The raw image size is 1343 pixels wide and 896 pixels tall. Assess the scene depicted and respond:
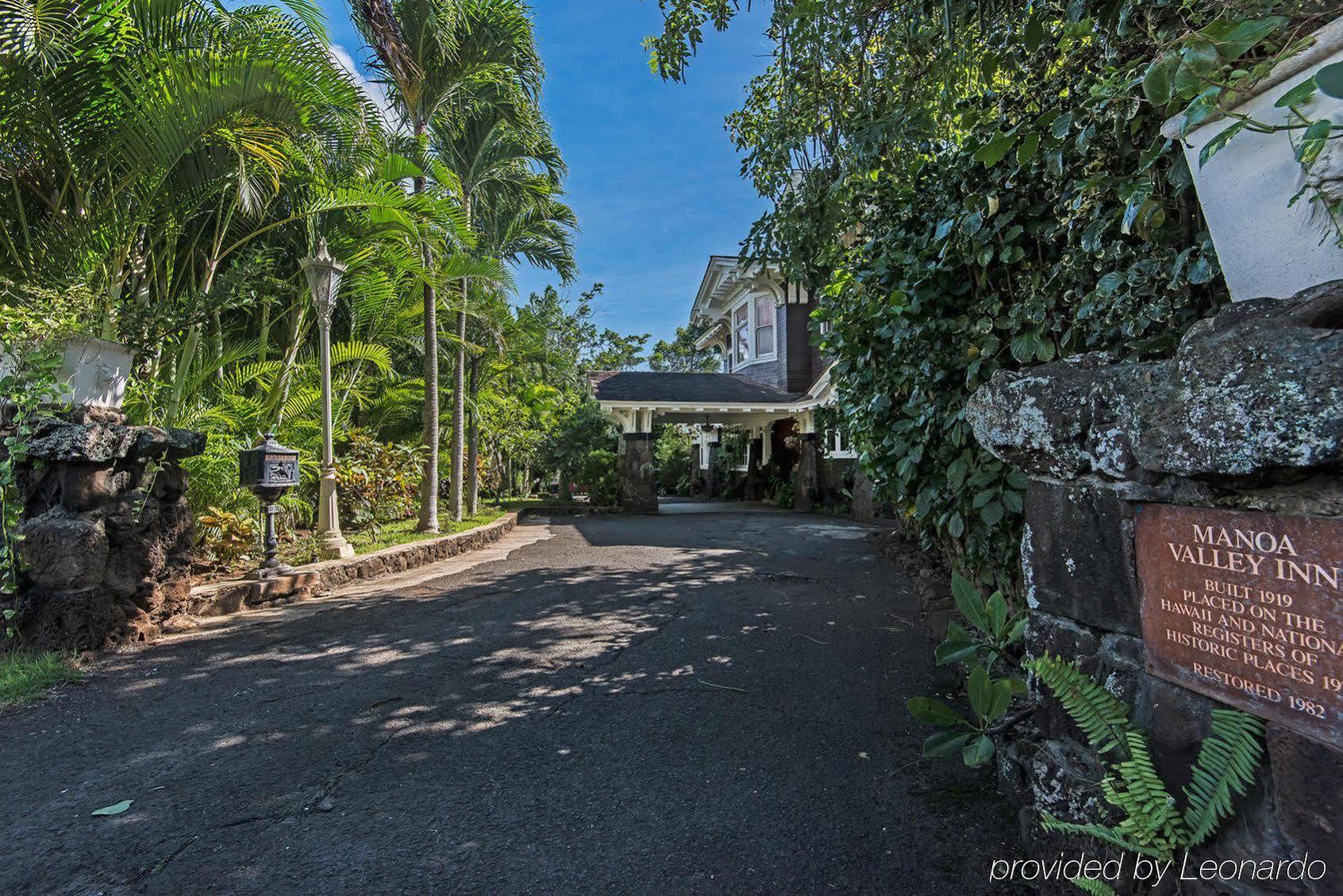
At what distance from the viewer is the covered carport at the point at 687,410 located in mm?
14766

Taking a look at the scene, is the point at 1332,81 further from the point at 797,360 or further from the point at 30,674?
the point at 797,360

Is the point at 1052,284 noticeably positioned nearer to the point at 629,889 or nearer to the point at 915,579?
the point at 629,889

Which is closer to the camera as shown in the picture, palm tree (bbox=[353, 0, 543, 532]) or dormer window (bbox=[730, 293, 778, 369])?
palm tree (bbox=[353, 0, 543, 532])

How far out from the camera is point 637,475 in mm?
14945

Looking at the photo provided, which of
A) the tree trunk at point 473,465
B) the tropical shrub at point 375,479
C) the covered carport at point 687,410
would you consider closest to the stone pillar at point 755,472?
the covered carport at point 687,410

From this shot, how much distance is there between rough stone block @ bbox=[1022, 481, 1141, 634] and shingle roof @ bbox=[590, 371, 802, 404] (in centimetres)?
1270

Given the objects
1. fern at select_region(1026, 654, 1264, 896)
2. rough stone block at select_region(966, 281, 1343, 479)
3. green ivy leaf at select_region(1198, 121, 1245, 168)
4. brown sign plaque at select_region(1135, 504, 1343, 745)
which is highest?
green ivy leaf at select_region(1198, 121, 1245, 168)

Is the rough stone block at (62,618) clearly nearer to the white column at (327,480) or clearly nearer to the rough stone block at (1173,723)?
the white column at (327,480)

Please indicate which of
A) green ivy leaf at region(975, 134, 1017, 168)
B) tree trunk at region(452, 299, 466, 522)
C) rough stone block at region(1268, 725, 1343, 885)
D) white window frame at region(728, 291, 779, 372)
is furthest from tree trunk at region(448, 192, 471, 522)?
rough stone block at region(1268, 725, 1343, 885)

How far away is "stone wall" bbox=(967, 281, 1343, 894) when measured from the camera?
1353mm

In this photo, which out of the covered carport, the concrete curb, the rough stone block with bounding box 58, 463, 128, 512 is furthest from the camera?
the covered carport

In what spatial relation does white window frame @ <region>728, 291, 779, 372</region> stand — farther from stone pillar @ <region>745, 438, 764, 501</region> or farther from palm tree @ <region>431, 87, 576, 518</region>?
palm tree @ <region>431, 87, 576, 518</region>

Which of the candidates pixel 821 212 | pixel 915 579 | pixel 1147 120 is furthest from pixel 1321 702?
pixel 915 579

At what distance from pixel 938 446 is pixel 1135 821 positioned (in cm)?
190
